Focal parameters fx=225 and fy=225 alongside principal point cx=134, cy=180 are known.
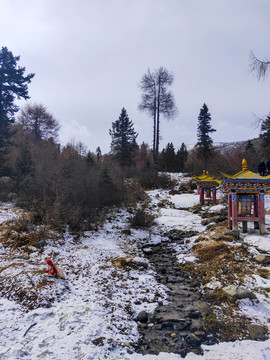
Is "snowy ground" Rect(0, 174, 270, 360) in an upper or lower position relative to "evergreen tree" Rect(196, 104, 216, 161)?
lower

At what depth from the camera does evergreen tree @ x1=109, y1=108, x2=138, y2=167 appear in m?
29.5

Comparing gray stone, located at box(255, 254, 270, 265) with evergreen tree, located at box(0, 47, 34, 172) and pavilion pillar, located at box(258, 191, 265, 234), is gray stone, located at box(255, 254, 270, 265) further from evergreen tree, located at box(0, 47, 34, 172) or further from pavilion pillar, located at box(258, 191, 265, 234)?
evergreen tree, located at box(0, 47, 34, 172)

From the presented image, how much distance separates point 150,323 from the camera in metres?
4.18

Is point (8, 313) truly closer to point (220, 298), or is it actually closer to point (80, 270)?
point (80, 270)

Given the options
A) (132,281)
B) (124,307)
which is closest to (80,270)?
(132,281)

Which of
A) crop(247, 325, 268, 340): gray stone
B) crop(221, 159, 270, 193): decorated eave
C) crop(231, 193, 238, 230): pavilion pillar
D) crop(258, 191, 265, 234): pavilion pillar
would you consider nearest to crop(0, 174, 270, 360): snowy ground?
crop(247, 325, 268, 340): gray stone

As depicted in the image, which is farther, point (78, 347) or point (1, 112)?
point (1, 112)

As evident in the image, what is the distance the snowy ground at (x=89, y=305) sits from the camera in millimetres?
3350

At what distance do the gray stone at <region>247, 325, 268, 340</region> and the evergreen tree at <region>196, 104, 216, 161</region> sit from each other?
3056cm

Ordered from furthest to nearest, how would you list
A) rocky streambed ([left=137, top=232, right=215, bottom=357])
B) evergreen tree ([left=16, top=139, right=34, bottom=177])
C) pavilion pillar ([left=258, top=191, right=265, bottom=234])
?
evergreen tree ([left=16, top=139, right=34, bottom=177]) → pavilion pillar ([left=258, top=191, right=265, bottom=234]) → rocky streambed ([left=137, top=232, right=215, bottom=357])

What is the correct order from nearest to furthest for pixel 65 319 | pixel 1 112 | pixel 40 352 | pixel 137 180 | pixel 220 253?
pixel 40 352 → pixel 65 319 → pixel 220 253 → pixel 1 112 → pixel 137 180

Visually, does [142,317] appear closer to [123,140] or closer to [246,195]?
[246,195]

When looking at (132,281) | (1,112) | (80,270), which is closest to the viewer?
(132,281)

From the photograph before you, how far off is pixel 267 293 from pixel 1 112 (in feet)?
64.8
